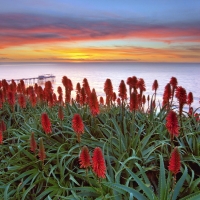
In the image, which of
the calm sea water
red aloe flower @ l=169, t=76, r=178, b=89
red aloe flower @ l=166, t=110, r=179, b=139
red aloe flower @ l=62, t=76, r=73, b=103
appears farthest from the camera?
the calm sea water

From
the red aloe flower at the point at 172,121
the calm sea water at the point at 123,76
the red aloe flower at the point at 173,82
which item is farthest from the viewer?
the calm sea water at the point at 123,76

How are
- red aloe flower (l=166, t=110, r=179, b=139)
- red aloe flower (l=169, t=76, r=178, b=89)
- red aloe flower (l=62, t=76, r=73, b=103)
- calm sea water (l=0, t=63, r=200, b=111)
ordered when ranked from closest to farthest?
→ red aloe flower (l=166, t=110, r=179, b=139)
red aloe flower (l=169, t=76, r=178, b=89)
red aloe flower (l=62, t=76, r=73, b=103)
calm sea water (l=0, t=63, r=200, b=111)

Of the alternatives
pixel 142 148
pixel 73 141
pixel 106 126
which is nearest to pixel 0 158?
pixel 73 141

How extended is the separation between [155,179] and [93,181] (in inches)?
28.0

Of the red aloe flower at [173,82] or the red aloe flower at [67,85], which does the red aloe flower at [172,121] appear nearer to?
the red aloe flower at [173,82]

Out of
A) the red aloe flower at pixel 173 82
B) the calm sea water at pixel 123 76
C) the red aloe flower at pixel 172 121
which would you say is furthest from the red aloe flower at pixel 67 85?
the calm sea water at pixel 123 76

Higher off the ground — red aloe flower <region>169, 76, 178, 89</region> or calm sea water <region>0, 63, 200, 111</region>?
red aloe flower <region>169, 76, 178, 89</region>

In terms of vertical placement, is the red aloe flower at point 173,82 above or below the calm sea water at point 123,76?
above

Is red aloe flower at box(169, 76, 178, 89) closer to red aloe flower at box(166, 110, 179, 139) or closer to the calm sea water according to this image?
red aloe flower at box(166, 110, 179, 139)

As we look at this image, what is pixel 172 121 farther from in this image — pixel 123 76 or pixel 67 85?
pixel 123 76

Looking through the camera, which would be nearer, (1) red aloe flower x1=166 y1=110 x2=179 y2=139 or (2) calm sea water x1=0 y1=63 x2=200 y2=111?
(1) red aloe flower x1=166 y1=110 x2=179 y2=139

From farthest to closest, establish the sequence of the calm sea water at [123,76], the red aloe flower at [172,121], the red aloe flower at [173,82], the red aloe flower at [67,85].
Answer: the calm sea water at [123,76] < the red aloe flower at [67,85] < the red aloe flower at [173,82] < the red aloe flower at [172,121]

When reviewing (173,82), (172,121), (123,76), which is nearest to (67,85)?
(173,82)

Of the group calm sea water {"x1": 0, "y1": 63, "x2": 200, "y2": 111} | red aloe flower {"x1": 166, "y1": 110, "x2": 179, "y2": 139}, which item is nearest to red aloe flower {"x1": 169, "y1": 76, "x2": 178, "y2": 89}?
red aloe flower {"x1": 166, "y1": 110, "x2": 179, "y2": 139}
